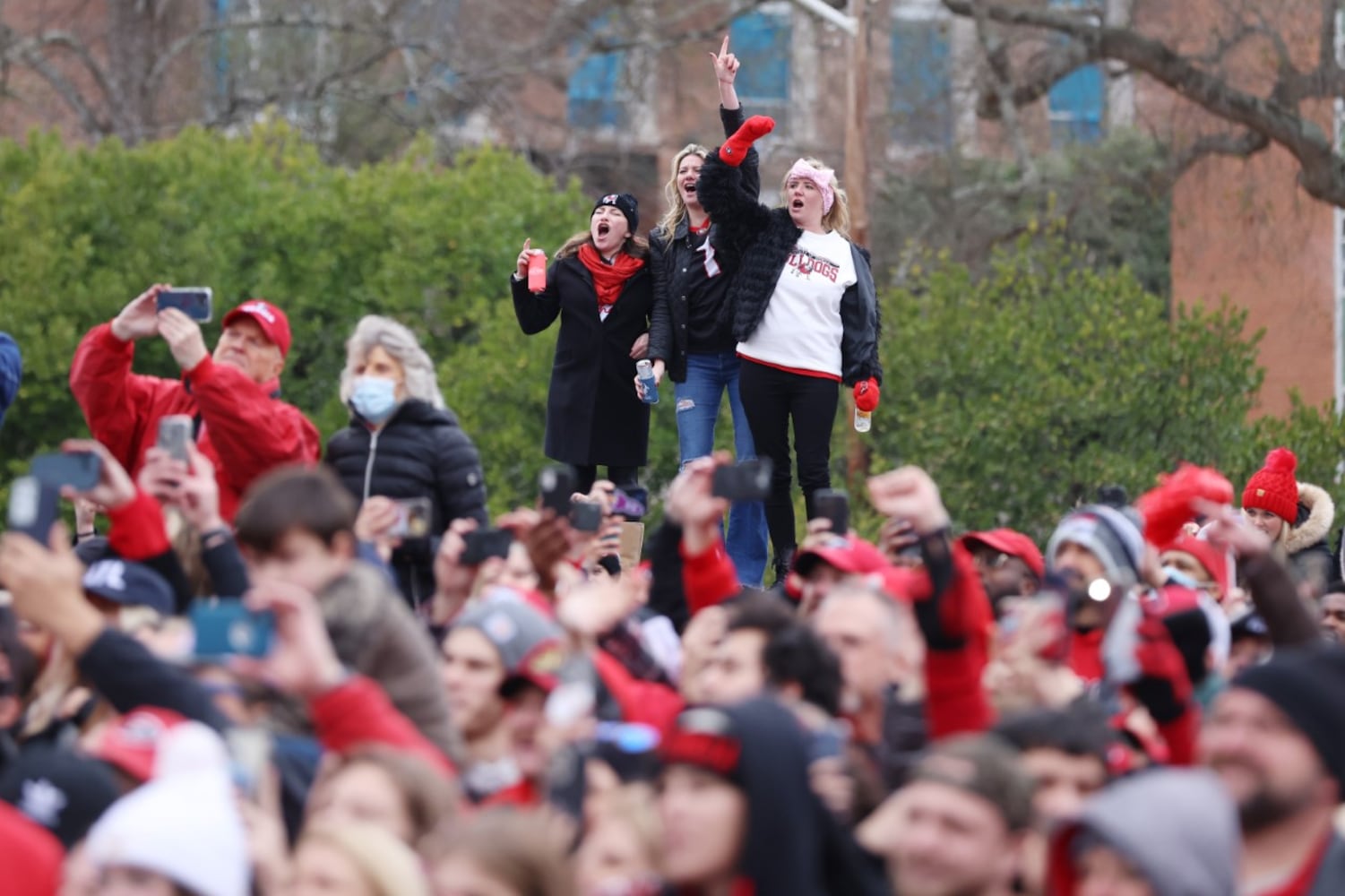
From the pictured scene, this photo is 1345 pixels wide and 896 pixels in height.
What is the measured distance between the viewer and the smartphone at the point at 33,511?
18.1 ft

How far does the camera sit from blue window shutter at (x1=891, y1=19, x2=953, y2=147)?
2944cm

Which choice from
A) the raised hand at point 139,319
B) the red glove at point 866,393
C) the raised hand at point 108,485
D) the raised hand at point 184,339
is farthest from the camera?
the red glove at point 866,393

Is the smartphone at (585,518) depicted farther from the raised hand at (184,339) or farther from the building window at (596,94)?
the building window at (596,94)

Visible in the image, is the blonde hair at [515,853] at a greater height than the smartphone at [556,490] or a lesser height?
lesser

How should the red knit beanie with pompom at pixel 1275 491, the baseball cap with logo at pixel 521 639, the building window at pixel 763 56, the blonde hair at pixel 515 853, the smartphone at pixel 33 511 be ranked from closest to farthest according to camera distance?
the blonde hair at pixel 515 853 < the smartphone at pixel 33 511 < the baseball cap with logo at pixel 521 639 < the red knit beanie with pompom at pixel 1275 491 < the building window at pixel 763 56

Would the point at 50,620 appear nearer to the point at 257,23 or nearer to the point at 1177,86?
the point at 1177,86

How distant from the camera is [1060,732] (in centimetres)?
535

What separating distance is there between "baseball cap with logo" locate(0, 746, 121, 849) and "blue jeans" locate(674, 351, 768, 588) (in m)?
5.04

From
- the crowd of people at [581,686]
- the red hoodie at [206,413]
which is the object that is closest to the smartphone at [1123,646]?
the crowd of people at [581,686]

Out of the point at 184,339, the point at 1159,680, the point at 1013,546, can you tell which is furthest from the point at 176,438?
the point at 1013,546

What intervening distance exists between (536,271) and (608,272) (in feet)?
1.18

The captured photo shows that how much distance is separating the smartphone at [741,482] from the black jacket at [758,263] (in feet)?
10.9

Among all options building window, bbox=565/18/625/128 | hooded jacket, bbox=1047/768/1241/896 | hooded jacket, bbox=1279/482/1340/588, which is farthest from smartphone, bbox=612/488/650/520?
building window, bbox=565/18/625/128

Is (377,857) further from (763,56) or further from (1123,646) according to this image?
(763,56)
